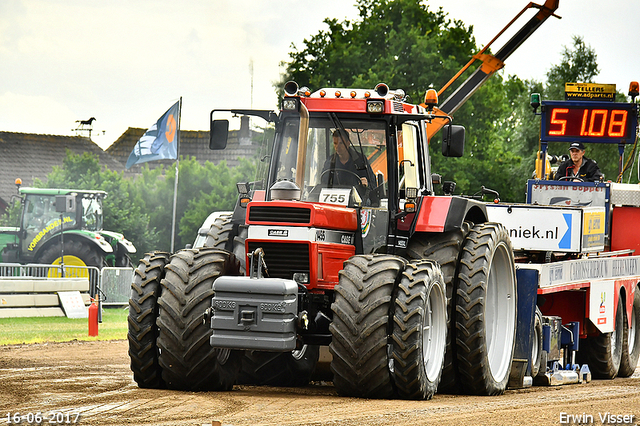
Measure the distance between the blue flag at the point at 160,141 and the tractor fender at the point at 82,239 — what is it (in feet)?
9.12

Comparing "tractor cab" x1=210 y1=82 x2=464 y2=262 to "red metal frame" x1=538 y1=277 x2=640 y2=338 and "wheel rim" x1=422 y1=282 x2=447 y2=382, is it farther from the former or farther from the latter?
"red metal frame" x1=538 y1=277 x2=640 y2=338

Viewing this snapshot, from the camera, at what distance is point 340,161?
31.3 feet

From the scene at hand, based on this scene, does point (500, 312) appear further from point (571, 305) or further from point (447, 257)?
point (571, 305)

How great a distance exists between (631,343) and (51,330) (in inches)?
428

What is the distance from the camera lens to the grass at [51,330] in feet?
56.7

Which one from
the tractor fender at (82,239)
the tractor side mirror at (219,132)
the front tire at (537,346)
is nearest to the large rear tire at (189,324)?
the tractor side mirror at (219,132)

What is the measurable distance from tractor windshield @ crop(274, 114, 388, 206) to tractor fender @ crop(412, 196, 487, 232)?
471mm

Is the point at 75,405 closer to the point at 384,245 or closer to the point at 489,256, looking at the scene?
the point at 384,245

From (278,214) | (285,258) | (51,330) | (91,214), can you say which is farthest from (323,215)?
(91,214)

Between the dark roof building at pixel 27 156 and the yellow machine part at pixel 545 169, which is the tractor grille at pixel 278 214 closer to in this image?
the yellow machine part at pixel 545 169

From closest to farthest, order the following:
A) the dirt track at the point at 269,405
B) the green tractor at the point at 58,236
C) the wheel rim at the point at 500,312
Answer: the dirt track at the point at 269,405
the wheel rim at the point at 500,312
the green tractor at the point at 58,236

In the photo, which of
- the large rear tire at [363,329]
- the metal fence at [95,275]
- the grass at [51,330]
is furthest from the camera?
the metal fence at [95,275]

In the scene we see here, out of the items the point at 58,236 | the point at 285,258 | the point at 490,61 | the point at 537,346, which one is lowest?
the point at 537,346

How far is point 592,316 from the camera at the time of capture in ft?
43.1
